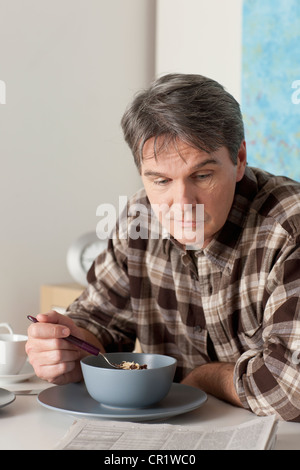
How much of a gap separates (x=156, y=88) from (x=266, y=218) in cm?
34

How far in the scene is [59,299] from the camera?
2.67m

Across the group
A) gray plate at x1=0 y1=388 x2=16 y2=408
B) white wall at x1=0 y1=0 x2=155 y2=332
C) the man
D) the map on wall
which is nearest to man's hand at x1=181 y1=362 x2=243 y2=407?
the man

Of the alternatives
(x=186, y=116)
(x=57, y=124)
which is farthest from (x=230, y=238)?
(x=57, y=124)

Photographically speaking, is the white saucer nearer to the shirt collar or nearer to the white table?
the white table

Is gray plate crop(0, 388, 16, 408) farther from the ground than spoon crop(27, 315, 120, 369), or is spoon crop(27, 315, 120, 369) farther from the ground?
spoon crop(27, 315, 120, 369)

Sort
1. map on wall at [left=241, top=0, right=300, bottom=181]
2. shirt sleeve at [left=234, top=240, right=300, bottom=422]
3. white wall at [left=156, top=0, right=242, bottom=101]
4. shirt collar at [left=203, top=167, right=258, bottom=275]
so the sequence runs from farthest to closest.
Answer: white wall at [left=156, top=0, right=242, bottom=101]
map on wall at [left=241, top=0, right=300, bottom=181]
shirt collar at [left=203, top=167, right=258, bottom=275]
shirt sleeve at [left=234, top=240, right=300, bottom=422]

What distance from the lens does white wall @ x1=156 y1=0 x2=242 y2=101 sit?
273cm

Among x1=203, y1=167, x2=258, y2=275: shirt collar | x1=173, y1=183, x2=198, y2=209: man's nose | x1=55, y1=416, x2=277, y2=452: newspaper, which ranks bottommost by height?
x1=55, y1=416, x2=277, y2=452: newspaper

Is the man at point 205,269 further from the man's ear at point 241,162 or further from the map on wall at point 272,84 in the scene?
the map on wall at point 272,84

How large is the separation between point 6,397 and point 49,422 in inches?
4.5

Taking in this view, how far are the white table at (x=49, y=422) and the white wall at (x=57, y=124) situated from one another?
164cm

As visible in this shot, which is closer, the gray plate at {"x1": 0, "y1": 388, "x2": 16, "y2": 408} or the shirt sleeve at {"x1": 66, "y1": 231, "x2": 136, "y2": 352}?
the gray plate at {"x1": 0, "y1": 388, "x2": 16, "y2": 408}

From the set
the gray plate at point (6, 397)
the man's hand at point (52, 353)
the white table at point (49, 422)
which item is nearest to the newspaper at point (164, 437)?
the white table at point (49, 422)

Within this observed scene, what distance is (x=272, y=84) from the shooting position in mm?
2520
